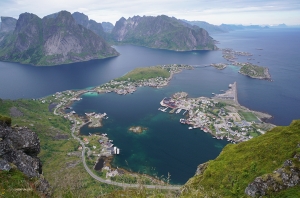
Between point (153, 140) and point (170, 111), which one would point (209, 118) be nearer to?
point (170, 111)

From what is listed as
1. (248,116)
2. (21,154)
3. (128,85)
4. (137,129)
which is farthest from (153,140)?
(128,85)

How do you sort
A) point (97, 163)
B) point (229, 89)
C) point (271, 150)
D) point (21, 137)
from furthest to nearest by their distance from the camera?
point (229, 89) < point (97, 163) < point (271, 150) < point (21, 137)

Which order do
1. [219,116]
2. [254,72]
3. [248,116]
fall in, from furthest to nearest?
[254,72] → [219,116] → [248,116]

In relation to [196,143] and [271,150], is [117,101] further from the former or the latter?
[271,150]

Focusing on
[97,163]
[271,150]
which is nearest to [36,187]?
[271,150]

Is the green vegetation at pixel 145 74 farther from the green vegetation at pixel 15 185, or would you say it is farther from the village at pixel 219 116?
the green vegetation at pixel 15 185

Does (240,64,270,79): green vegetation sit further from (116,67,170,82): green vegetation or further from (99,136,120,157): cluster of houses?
(99,136,120,157): cluster of houses
